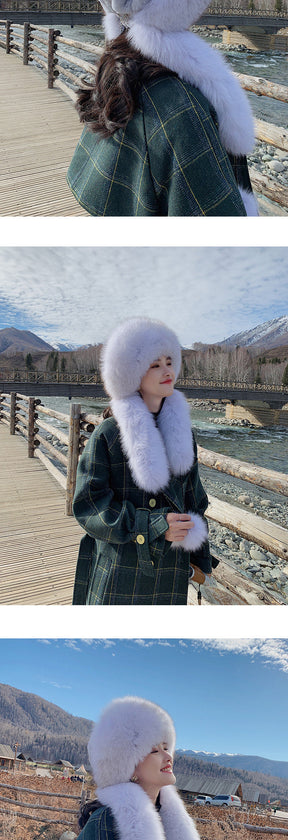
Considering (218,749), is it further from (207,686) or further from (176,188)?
(176,188)

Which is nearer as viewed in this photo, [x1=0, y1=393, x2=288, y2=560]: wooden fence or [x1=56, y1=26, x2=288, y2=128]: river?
[x1=0, y1=393, x2=288, y2=560]: wooden fence

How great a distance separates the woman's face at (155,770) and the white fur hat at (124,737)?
1.0 inches

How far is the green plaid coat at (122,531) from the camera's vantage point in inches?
66.3

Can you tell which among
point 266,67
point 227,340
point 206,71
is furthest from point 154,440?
point 227,340

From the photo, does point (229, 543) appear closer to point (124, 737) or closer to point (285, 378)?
point (124, 737)

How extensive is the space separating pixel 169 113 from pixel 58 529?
2.81 meters

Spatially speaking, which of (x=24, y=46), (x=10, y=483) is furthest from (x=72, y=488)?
(x=24, y=46)

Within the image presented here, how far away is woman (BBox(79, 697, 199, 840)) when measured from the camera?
5.18 ft

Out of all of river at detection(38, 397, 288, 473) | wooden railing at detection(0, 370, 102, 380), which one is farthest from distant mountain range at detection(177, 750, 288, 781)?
river at detection(38, 397, 288, 473)

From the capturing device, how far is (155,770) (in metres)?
1.65

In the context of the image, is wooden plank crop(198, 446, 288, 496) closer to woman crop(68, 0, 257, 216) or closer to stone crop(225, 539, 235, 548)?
woman crop(68, 0, 257, 216)

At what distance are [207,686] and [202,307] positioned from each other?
9.79 m

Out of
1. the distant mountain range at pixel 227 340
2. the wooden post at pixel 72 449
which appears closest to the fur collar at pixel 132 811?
the wooden post at pixel 72 449

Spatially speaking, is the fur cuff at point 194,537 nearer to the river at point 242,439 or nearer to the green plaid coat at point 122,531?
the green plaid coat at point 122,531
